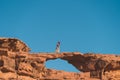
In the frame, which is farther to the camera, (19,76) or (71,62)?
(71,62)

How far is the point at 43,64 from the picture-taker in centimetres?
5747

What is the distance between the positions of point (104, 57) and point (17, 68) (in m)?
11.2

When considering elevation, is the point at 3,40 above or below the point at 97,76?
above

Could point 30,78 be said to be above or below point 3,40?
below

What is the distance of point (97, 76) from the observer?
5850cm

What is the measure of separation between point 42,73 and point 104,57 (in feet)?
26.8

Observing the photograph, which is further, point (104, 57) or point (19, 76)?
point (104, 57)

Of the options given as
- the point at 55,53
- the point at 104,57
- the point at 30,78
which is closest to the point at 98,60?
the point at 104,57

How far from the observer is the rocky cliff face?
55.5 metres

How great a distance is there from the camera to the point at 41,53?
192ft

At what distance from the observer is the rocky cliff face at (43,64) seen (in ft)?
182

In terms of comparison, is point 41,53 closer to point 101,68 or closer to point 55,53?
point 55,53

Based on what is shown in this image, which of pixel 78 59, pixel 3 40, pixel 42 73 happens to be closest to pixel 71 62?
pixel 78 59

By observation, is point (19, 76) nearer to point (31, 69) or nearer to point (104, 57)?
point (31, 69)
